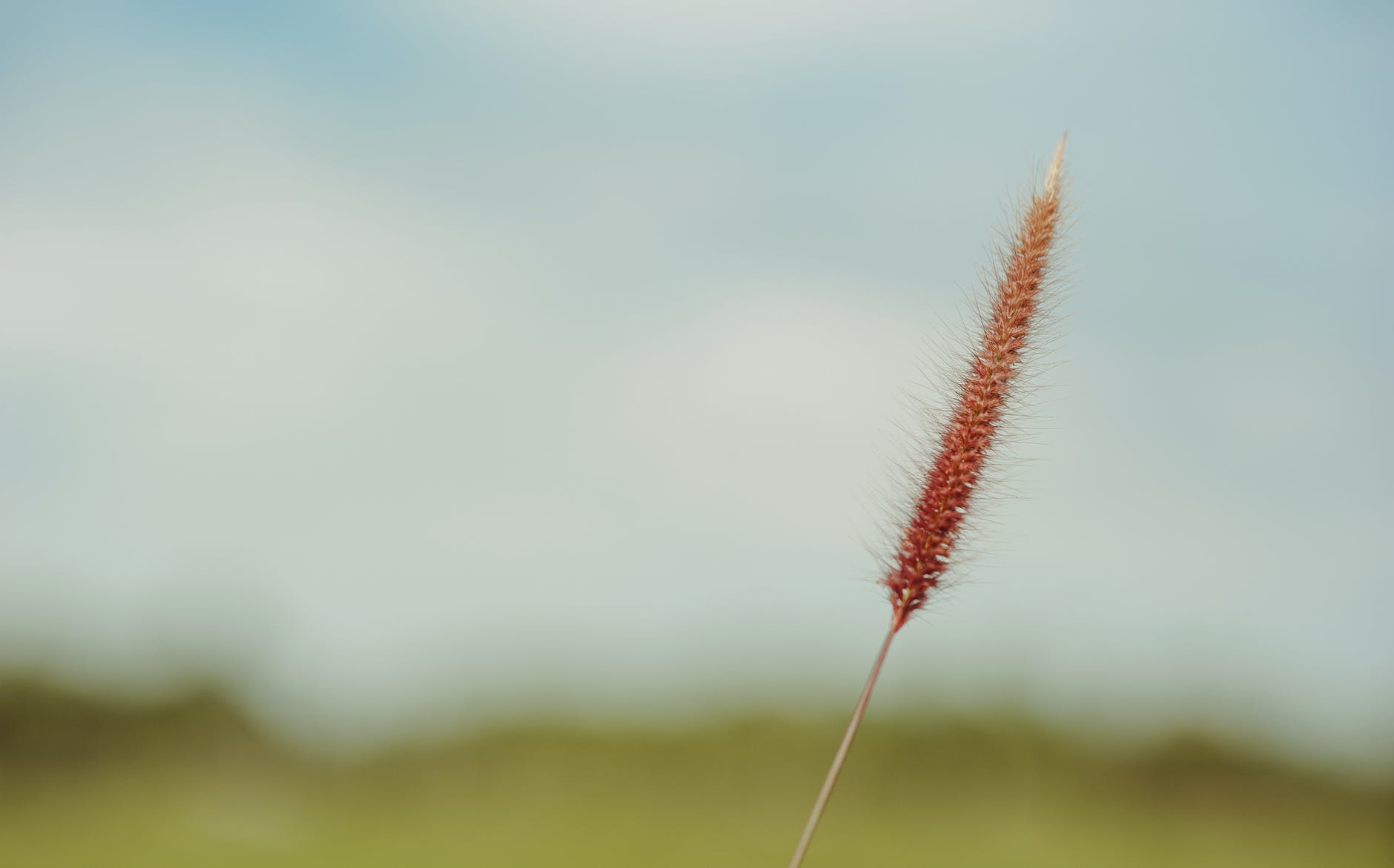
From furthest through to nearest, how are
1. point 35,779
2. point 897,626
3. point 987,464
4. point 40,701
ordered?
point 40,701
point 35,779
point 987,464
point 897,626

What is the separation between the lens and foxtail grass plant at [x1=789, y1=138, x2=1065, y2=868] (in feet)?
12.5

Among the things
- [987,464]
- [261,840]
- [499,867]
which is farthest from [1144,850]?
[987,464]

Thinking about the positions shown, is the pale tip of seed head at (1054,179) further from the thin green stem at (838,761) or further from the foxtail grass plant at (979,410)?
the thin green stem at (838,761)

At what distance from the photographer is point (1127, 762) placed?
96.9 feet

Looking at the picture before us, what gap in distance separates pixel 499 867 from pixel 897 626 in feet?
81.5

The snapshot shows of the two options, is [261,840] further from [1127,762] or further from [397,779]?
[1127,762]

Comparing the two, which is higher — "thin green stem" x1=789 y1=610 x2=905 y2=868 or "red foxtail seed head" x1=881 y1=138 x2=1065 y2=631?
"red foxtail seed head" x1=881 y1=138 x2=1065 y2=631

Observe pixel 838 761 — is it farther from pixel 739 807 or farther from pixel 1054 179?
pixel 739 807

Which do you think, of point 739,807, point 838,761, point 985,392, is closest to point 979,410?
point 985,392

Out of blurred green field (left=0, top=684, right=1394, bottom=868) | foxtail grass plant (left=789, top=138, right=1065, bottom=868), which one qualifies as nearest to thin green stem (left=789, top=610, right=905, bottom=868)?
foxtail grass plant (left=789, top=138, right=1065, bottom=868)

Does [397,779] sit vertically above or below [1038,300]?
below

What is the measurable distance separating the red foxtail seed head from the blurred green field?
2480 centimetres

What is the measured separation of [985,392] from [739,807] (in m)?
27.0

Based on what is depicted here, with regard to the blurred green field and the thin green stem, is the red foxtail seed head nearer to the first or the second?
the thin green stem
